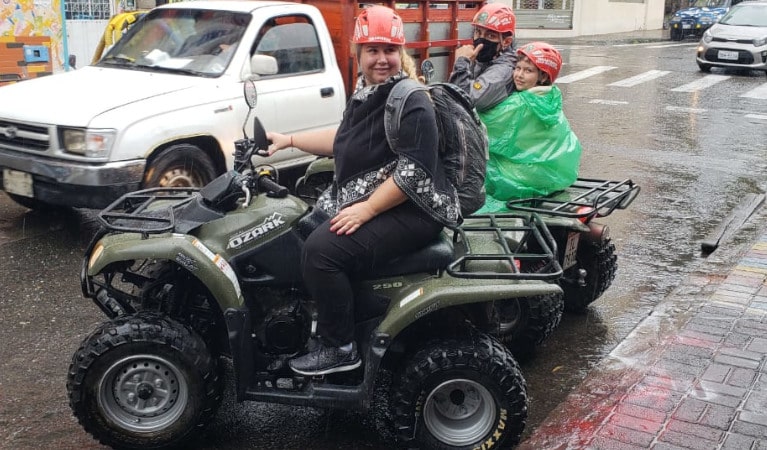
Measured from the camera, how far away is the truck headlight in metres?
6.48

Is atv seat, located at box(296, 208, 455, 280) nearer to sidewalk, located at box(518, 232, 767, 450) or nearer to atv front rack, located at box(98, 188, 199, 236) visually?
atv front rack, located at box(98, 188, 199, 236)

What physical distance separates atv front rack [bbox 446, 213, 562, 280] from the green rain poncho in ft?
1.78

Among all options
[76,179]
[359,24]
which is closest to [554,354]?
[359,24]

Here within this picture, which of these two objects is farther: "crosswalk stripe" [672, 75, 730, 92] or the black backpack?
"crosswalk stripe" [672, 75, 730, 92]

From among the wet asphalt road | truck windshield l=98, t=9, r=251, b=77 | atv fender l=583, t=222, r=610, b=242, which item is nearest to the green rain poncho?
atv fender l=583, t=222, r=610, b=242

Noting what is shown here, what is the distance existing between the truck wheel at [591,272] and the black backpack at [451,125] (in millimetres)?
1652

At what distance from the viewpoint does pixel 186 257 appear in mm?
3711

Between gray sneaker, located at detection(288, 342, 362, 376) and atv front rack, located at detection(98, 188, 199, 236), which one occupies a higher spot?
atv front rack, located at detection(98, 188, 199, 236)

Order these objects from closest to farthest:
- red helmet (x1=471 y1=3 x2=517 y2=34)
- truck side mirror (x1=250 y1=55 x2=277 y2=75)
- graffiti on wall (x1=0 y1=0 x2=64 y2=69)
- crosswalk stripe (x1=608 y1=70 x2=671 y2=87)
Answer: red helmet (x1=471 y1=3 x2=517 y2=34) < truck side mirror (x1=250 y1=55 x2=277 y2=75) < graffiti on wall (x1=0 y1=0 x2=64 y2=69) < crosswalk stripe (x1=608 y1=70 x2=671 y2=87)

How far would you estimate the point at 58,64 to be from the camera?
1305cm

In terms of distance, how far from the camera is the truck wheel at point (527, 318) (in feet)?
16.4

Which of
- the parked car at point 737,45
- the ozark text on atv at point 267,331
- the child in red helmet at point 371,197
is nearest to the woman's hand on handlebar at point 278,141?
the ozark text on atv at point 267,331

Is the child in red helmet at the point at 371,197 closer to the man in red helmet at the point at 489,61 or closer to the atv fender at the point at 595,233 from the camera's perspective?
the man in red helmet at the point at 489,61

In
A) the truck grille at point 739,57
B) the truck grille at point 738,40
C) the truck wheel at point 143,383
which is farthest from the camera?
the truck grille at point 738,40
